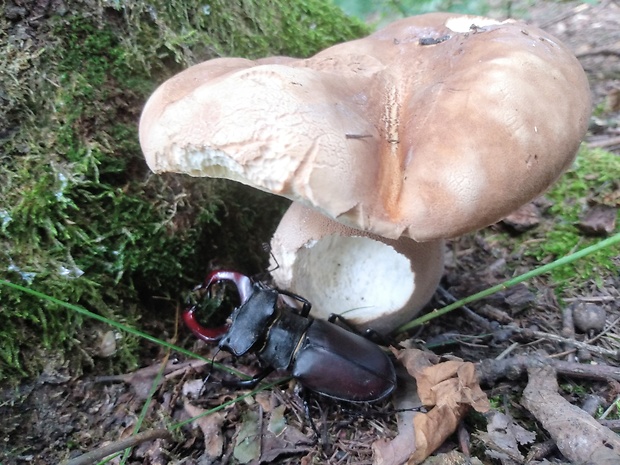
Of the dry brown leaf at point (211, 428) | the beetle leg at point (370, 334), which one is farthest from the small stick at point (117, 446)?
the beetle leg at point (370, 334)

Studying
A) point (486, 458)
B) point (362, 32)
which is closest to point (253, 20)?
point (362, 32)

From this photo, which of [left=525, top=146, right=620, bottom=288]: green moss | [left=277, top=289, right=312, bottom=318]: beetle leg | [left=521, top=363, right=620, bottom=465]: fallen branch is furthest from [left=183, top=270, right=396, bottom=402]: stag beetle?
[left=525, top=146, right=620, bottom=288]: green moss

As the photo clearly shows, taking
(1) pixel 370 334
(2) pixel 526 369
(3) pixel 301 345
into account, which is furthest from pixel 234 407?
(2) pixel 526 369

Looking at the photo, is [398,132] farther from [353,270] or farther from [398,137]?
[353,270]

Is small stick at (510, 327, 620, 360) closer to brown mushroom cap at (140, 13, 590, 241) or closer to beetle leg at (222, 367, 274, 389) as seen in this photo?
brown mushroom cap at (140, 13, 590, 241)

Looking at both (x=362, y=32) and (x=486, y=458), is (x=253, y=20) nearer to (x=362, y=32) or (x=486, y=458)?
(x=362, y=32)
